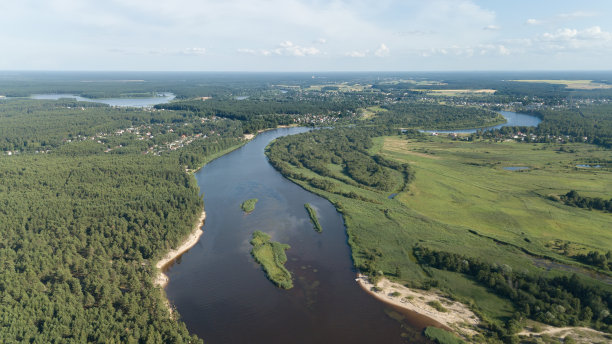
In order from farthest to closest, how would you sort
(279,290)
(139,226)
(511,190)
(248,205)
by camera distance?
1. (511,190)
2. (248,205)
3. (139,226)
4. (279,290)

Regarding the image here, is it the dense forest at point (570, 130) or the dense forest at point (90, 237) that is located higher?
the dense forest at point (570, 130)

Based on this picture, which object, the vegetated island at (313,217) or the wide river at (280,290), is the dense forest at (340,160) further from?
the wide river at (280,290)

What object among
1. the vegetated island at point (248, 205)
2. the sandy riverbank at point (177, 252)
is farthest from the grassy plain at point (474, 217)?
the sandy riverbank at point (177, 252)

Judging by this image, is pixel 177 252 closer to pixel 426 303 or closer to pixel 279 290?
pixel 279 290

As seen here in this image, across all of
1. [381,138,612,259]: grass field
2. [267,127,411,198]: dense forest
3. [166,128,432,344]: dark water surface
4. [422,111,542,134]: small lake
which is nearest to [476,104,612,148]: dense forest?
[422,111,542,134]: small lake

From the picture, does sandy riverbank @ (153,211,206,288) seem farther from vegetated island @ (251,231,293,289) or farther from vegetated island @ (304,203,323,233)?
vegetated island @ (304,203,323,233)

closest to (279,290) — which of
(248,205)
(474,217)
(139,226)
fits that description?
(139,226)
